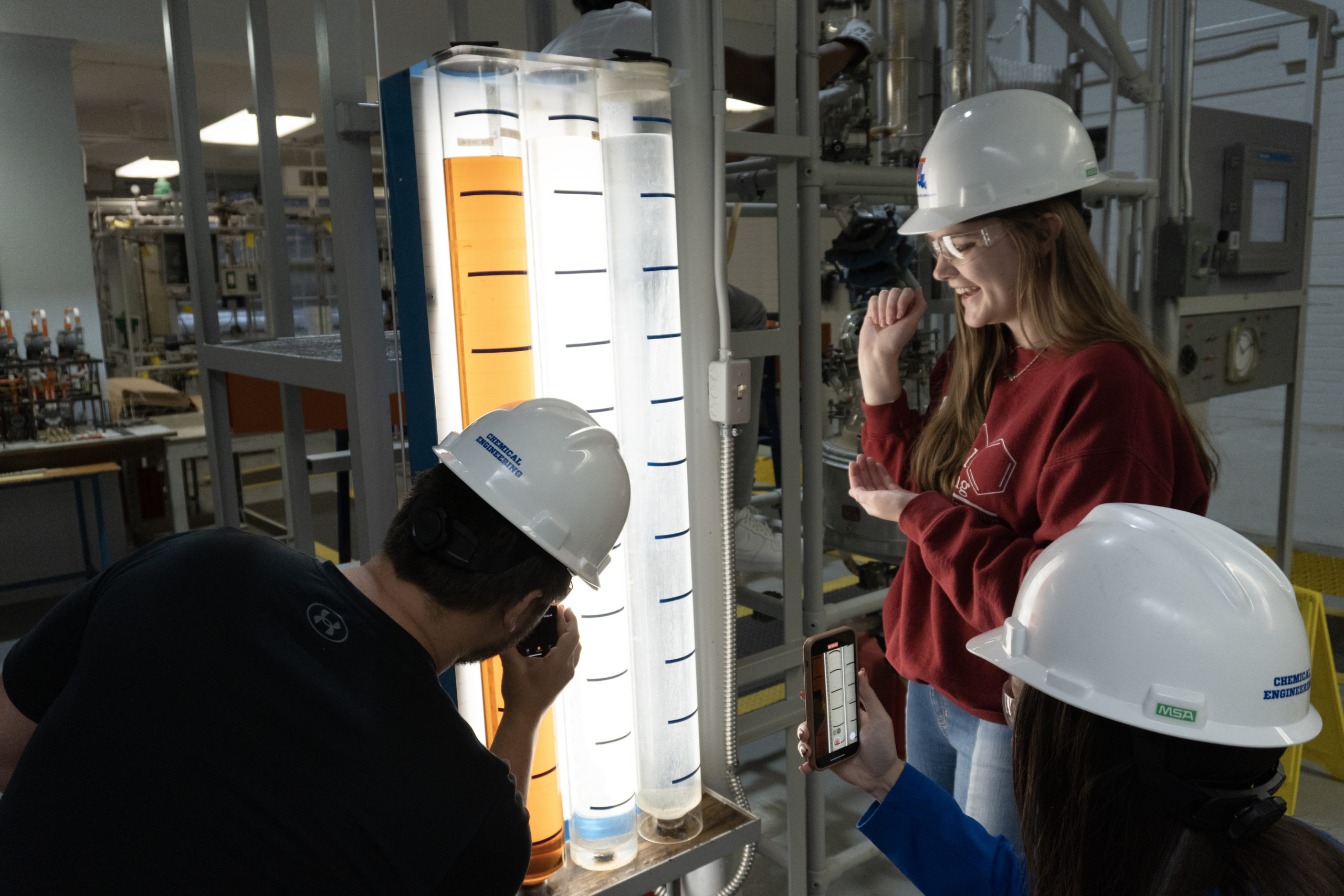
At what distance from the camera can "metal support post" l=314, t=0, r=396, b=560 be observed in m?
1.26

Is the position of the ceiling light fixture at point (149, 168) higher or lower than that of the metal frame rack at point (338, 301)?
higher

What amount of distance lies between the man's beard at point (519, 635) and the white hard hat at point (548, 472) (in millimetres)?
60

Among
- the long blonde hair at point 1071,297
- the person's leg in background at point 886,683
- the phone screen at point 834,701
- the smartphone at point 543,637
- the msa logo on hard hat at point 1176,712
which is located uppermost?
the long blonde hair at point 1071,297

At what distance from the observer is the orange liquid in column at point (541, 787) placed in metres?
1.23

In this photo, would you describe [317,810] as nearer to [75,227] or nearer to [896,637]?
[896,637]

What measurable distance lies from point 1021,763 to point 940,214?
2.76 feet

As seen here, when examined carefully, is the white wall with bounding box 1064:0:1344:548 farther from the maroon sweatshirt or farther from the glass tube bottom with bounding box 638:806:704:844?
the glass tube bottom with bounding box 638:806:704:844

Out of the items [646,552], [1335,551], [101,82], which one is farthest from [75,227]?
[1335,551]

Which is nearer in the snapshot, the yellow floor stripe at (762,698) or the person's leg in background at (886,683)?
the person's leg in background at (886,683)

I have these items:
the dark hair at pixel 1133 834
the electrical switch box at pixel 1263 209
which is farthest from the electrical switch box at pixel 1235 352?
the dark hair at pixel 1133 834

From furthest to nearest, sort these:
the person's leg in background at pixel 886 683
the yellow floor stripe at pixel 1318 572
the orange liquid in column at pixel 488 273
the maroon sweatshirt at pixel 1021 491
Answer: the yellow floor stripe at pixel 1318 572
the person's leg in background at pixel 886 683
the maroon sweatshirt at pixel 1021 491
the orange liquid in column at pixel 488 273

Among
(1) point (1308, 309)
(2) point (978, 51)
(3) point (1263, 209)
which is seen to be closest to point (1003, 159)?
(2) point (978, 51)

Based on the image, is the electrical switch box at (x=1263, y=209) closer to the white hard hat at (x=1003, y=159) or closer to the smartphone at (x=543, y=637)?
the white hard hat at (x=1003, y=159)

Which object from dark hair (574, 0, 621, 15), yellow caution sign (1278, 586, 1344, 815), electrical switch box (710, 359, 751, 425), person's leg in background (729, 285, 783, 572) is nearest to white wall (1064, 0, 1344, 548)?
yellow caution sign (1278, 586, 1344, 815)
